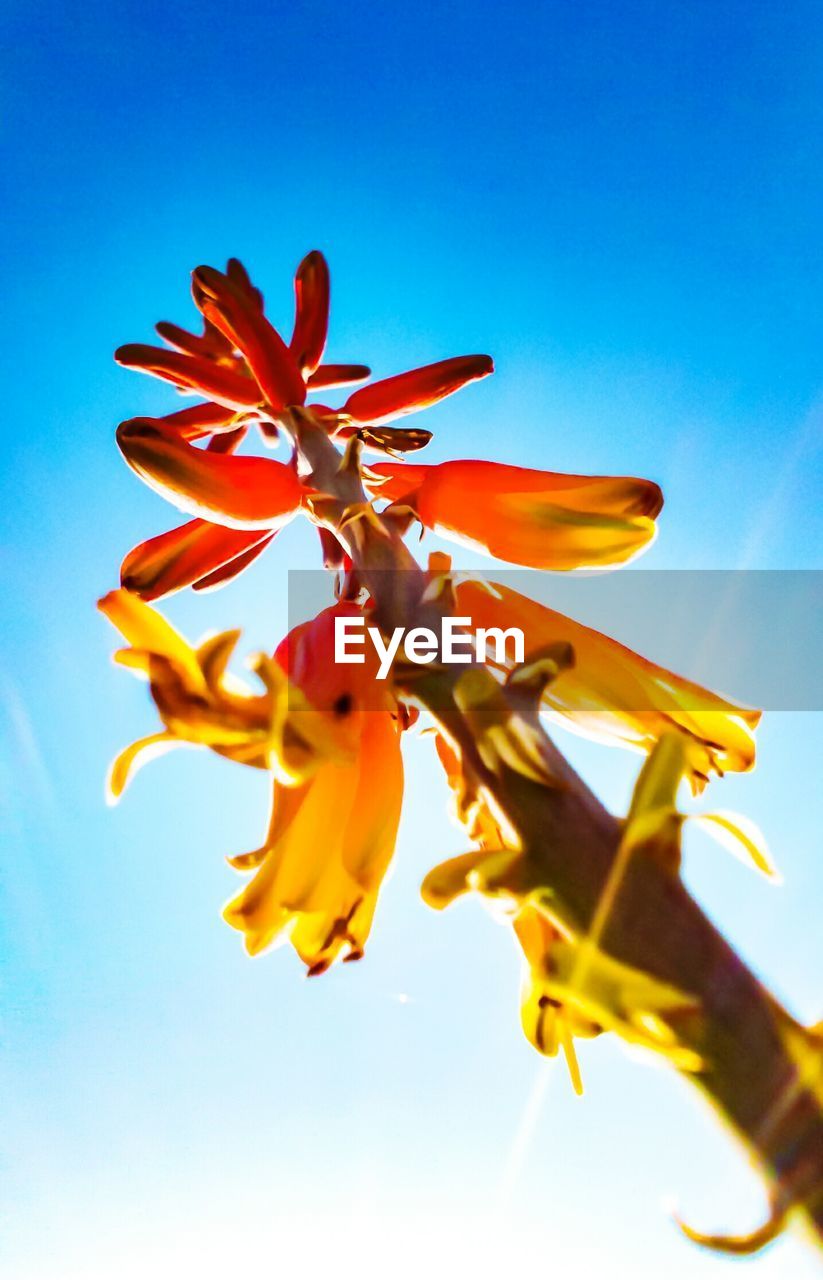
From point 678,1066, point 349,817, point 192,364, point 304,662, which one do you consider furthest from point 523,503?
point 678,1066

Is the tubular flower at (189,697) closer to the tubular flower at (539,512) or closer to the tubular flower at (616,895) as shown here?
the tubular flower at (616,895)

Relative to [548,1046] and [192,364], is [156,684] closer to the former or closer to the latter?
[548,1046]

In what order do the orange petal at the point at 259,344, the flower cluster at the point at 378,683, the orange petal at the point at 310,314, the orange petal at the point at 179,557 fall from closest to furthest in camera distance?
the flower cluster at the point at 378,683
the orange petal at the point at 179,557
the orange petal at the point at 259,344
the orange petal at the point at 310,314

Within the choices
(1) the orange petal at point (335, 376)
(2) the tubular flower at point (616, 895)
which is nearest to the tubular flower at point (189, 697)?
(2) the tubular flower at point (616, 895)

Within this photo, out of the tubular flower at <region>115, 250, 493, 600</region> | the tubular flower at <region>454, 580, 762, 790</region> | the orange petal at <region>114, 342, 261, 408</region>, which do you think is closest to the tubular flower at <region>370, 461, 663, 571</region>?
the tubular flower at <region>454, 580, 762, 790</region>

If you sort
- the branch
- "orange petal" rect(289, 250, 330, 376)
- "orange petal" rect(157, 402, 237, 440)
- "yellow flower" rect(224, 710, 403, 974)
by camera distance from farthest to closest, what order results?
"orange petal" rect(289, 250, 330, 376), "orange petal" rect(157, 402, 237, 440), "yellow flower" rect(224, 710, 403, 974), the branch

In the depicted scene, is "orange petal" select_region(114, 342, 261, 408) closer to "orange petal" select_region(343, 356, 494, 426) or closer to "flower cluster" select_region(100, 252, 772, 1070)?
"flower cluster" select_region(100, 252, 772, 1070)

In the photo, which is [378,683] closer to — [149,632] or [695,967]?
[149,632]
